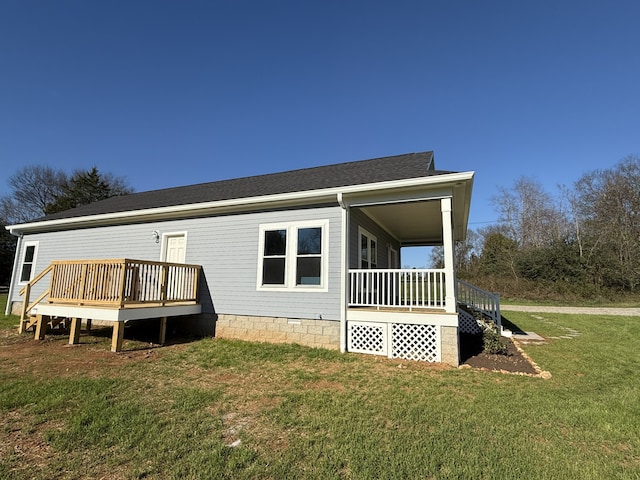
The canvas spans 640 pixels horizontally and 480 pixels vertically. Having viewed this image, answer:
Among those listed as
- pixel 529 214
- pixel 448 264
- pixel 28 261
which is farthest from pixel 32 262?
pixel 529 214

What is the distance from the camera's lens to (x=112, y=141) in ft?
55.9

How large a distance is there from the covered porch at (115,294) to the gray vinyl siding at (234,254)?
24.0 inches

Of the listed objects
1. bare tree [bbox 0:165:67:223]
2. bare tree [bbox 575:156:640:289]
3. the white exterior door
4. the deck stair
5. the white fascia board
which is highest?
bare tree [bbox 0:165:67:223]

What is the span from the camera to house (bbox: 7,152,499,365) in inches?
240

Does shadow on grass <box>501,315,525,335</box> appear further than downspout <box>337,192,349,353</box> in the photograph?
Yes

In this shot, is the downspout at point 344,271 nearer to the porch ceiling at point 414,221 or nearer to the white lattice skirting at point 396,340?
the white lattice skirting at point 396,340

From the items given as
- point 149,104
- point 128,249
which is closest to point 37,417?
point 128,249

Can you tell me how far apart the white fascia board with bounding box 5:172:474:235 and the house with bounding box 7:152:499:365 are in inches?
1.2

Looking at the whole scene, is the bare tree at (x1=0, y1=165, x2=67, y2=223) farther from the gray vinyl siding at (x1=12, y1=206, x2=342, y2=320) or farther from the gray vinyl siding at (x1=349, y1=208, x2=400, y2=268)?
the gray vinyl siding at (x1=349, y1=208, x2=400, y2=268)

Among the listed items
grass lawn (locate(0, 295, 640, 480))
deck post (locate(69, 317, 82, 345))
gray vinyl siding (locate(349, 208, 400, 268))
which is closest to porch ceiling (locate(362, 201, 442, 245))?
gray vinyl siding (locate(349, 208, 400, 268))

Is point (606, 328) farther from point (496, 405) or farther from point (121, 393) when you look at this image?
point (121, 393)

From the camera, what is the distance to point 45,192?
31.9 m

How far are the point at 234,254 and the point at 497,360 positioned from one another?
633cm

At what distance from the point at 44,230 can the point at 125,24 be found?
773cm
